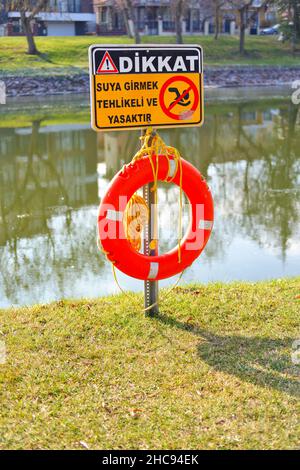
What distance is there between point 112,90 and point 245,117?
12690 mm

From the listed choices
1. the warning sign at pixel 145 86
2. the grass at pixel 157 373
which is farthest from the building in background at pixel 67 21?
the grass at pixel 157 373

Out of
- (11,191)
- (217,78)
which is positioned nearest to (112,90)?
(11,191)

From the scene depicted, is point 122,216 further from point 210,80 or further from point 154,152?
point 210,80

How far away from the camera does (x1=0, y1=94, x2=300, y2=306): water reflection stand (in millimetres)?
5336

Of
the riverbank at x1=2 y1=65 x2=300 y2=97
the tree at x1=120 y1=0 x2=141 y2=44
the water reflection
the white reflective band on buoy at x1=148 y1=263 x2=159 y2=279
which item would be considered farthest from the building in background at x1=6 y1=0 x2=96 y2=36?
the white reflective band on buoy at x1=148 y1=263 x2=159 y2=279

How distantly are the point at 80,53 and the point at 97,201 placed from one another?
65.7 feet

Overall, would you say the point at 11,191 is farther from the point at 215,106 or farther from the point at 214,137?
the point at 215,106

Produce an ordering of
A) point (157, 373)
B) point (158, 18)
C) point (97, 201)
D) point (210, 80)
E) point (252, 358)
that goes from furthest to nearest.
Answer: point (158, 18), point (210, 80), point (97, 201), point (252, 358), point (157, 373)

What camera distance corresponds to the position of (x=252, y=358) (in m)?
3.00

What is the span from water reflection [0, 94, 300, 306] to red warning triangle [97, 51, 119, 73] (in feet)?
6.84

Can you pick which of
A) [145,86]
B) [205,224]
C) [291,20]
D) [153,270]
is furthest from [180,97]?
[291,20]

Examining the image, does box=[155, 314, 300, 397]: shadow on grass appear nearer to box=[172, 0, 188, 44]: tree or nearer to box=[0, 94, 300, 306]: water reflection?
box=[0, 94, 300, 306]: water reflection

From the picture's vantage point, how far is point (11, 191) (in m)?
8.29

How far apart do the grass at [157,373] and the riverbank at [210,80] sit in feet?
59.9
